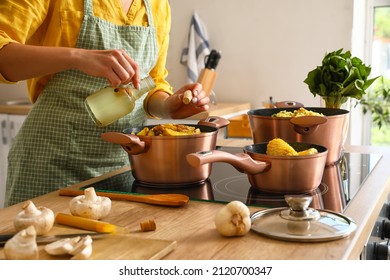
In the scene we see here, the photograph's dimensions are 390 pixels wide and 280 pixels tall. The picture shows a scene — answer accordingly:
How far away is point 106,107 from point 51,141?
1.03ft

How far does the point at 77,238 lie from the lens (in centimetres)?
76

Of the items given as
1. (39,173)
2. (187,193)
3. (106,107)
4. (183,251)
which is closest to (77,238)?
(183,251)

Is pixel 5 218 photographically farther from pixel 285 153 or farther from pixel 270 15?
pixel 270 15

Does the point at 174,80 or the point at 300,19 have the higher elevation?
the point at 300,19

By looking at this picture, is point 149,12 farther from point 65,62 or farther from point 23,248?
point 23,248

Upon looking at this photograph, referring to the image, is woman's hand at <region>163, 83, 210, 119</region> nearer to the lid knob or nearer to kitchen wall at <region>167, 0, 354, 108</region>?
the lid knob

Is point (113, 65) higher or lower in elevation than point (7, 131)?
higher

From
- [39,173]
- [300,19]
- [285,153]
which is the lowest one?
[39,173]

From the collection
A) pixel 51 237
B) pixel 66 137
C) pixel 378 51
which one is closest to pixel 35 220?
pixel 51 237

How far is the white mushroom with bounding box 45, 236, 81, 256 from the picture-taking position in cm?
73

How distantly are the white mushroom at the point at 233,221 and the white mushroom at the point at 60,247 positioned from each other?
0.21 m

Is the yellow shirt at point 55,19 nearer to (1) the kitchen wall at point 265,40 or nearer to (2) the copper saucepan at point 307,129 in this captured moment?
(2) the copper saucepan at point 307,129

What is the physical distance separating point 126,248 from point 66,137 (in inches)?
32.0

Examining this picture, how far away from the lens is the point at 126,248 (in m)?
0.76
